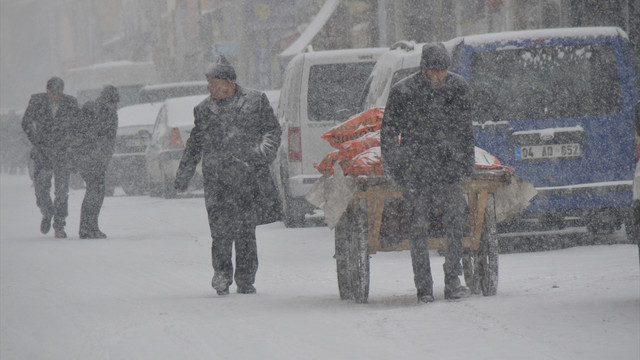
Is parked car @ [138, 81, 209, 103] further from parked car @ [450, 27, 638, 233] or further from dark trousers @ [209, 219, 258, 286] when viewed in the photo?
dark trousers @ [209, 219, 258, 286]

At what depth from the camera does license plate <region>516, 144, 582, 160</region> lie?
1169 cm

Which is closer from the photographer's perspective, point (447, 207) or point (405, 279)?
point (447, 207)

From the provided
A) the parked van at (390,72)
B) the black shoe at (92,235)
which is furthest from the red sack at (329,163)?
the black shoe at (92,235)

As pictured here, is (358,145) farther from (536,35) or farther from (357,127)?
(536,35)

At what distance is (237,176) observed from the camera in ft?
32.7

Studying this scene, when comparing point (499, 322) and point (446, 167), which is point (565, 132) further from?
point (499, 322)

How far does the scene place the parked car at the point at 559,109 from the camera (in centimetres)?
1159

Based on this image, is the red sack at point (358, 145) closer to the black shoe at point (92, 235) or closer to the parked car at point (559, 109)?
the parked car at point (559, 109)

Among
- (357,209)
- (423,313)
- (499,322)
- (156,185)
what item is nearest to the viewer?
(499,322)

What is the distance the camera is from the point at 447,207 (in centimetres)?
855

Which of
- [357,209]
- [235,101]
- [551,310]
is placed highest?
[235,101]

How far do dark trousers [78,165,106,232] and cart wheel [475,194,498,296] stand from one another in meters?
7.82

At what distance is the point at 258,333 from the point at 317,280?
319cm

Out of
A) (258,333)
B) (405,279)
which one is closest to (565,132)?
(405,279)
